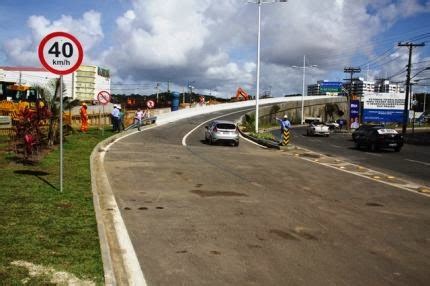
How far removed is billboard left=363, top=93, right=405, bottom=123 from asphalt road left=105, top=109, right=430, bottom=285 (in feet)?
151

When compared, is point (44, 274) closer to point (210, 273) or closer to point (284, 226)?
point (210, 273)

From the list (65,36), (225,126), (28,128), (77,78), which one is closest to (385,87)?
(77,78)

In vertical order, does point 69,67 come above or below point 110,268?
above

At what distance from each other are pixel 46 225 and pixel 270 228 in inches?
136

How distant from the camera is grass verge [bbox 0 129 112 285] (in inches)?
210

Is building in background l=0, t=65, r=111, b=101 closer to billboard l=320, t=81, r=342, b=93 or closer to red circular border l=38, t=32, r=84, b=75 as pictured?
billboard l=320, t=81, r=342, b=93

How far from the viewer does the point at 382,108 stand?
58062 millimetres

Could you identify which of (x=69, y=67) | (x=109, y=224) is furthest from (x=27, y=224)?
(x=69, y=67)

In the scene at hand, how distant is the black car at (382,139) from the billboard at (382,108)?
29089mm

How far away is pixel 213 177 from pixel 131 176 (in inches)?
90.1

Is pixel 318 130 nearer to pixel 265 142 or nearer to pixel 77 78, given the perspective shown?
pixel 265 142

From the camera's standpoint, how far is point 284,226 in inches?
318

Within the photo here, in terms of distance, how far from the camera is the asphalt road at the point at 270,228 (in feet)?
19.0

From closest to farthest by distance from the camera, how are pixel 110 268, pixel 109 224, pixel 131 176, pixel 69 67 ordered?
1. pixel 110 268
2. pixel 109 224
3. pixel 69 67
4. pixel 131 176
